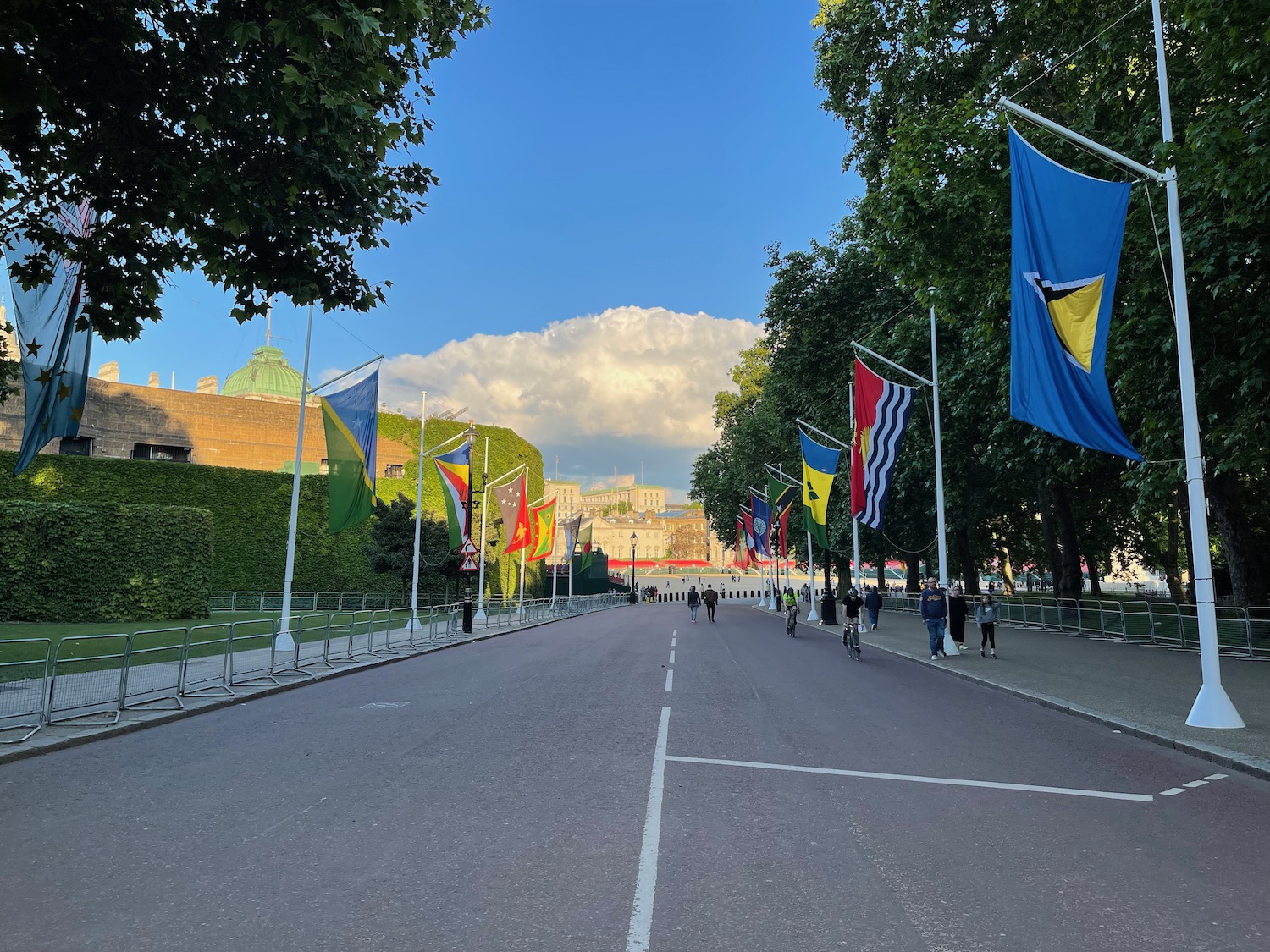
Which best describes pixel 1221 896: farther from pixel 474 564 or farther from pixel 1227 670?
pixel 474 564

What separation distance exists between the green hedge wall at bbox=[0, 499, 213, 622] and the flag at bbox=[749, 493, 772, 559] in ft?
89.4

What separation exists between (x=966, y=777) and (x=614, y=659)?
12581 mm

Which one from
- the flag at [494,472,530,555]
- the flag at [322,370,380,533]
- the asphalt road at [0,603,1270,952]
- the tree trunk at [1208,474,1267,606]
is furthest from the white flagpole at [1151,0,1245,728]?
Answer: the flag at [494,472,530,555]

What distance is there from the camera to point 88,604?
2492cm

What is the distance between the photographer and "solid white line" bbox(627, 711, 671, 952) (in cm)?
401

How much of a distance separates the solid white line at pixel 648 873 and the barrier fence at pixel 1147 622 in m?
13.1

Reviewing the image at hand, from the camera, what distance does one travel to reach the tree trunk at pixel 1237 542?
2025cm

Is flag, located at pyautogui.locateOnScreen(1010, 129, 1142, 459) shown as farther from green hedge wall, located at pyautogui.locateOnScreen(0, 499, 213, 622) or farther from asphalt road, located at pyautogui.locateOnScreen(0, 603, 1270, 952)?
green hedge wall, located at pyautogui.locateOnScreen(0, 499, 213, 622)

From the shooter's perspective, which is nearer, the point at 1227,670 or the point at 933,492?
the point at 1227,670

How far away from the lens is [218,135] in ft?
27.7

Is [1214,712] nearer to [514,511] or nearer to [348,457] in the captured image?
[348,457]

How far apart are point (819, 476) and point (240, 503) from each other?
29858 millimetres

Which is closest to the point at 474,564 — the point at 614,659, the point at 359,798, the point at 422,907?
the point at 614,659

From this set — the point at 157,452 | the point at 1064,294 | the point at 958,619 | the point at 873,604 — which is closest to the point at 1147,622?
the point at 958,619
